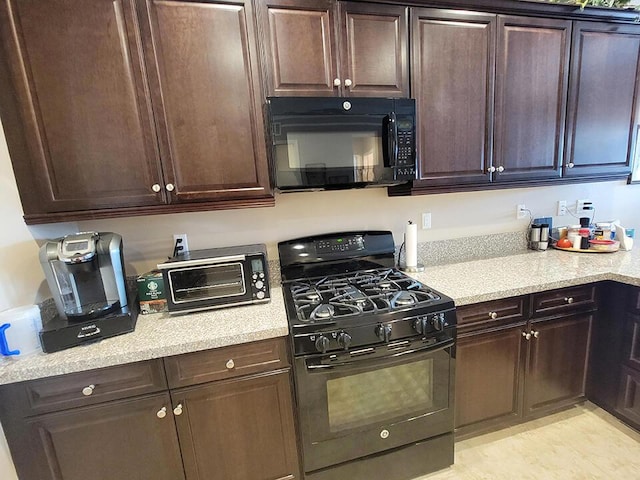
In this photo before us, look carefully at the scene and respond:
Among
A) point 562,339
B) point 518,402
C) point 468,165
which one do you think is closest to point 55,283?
point 468,165

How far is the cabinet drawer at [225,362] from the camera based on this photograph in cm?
126

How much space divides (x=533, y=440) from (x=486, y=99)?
1953 millimetres

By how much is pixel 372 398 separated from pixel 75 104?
5.85 feet

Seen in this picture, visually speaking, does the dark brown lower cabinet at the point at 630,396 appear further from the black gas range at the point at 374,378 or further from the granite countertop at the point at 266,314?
the black gas range at the point at 374,378

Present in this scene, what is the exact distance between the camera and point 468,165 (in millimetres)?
1779

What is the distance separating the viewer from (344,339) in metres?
1.31

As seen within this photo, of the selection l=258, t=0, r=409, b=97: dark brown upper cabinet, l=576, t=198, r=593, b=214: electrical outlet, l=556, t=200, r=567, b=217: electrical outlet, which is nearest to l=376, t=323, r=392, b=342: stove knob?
l=258, t=0, r=409, b=97: dark brown upper cabinet

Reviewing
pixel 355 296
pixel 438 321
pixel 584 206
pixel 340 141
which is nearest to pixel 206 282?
pixel 355 296

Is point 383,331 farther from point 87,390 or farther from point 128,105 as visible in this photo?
point 128,105

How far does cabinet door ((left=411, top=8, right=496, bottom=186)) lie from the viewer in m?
1.60

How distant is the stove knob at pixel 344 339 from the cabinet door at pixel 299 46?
1.11 metres

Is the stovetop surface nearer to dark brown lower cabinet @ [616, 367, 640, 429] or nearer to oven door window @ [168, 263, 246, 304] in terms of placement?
oven door window @ [168, 263, 246, 304]

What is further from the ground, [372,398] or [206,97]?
[206,97]

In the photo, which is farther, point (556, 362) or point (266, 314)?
A: point (556, 362)
